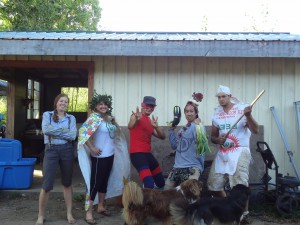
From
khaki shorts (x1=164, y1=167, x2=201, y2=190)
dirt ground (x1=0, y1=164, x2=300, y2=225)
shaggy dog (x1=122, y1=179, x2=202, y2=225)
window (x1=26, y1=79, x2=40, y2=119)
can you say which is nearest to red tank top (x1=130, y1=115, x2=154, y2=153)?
khaki shorts (x1=164, y1=167, x2=201, y2=190)

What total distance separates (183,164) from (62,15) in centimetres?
2174

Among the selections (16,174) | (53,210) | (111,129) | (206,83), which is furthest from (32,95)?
(111,129)

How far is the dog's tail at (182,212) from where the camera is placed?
429 centimetres

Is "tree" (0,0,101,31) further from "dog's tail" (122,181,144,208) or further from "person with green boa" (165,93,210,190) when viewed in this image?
"dog's tail" (122,181,144,208)

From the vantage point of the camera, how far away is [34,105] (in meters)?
12.7

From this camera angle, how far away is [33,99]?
1220cm

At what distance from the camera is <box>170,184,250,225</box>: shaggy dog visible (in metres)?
4.30

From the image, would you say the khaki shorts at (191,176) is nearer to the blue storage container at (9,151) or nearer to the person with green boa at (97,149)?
the person with green boa at (97,149)

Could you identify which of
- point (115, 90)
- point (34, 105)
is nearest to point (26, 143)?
point (34, 105)

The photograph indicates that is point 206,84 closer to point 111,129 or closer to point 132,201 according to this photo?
point 111,129

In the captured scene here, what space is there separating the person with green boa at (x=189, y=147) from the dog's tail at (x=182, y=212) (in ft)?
2.36

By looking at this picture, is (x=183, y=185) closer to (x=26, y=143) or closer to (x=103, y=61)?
(x=103, y=61)

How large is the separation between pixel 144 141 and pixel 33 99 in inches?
318

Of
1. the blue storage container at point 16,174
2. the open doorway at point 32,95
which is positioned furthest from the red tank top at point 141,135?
the open doorway at point 32,95
